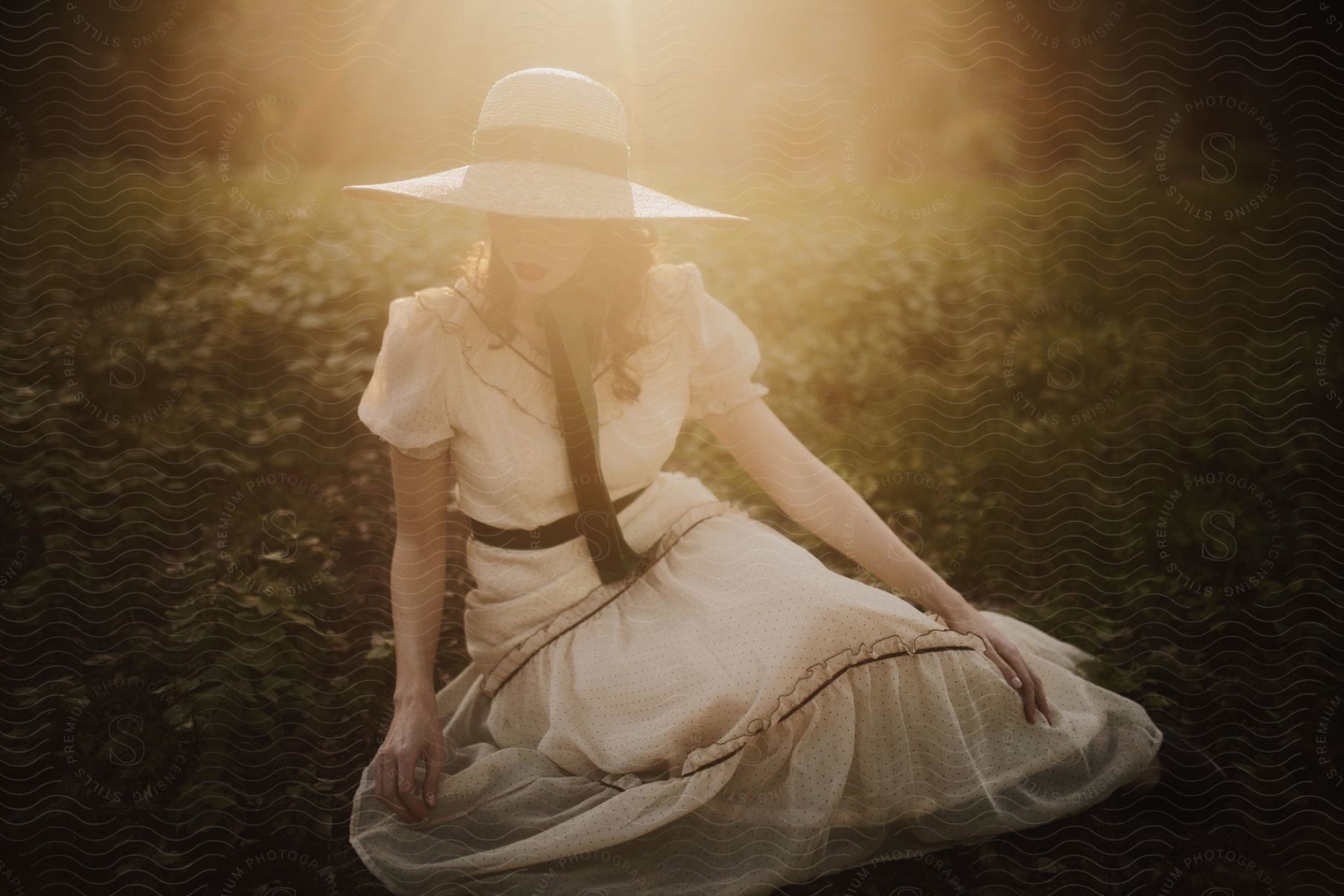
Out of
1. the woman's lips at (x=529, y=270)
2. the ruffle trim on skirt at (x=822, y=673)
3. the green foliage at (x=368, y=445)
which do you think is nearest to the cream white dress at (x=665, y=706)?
the ruffle trim on skirt at (x=822, y=673)

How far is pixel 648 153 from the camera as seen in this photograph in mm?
2980

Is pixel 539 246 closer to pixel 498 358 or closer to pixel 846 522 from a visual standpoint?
pixel 498 358

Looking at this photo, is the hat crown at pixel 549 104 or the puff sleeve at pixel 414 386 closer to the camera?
the hat crown at pixel 549 104

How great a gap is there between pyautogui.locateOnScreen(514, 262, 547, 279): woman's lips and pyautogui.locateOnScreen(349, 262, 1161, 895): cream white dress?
0.15 m

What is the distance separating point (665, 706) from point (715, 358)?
0.73 m

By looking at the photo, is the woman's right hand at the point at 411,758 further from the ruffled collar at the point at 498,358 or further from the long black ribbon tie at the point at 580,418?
the ruffled collar at the point at 498,358

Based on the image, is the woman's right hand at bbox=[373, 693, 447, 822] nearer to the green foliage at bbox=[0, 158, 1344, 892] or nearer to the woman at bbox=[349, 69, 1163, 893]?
the woman at bbox=[349, 69, 1163, 893]

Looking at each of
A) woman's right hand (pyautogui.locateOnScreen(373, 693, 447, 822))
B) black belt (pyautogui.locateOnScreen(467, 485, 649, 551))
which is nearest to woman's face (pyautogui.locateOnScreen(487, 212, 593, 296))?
black belt (pyautogui.locateOnScreen(467, 485, 649, 551))

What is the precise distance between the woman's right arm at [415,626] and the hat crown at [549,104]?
2.08 ft

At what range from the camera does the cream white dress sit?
1.55 meters

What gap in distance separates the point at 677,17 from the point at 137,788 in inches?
98.0

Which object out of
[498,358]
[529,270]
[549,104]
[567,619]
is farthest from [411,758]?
[549,104]

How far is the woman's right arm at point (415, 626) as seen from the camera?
5.17 ft

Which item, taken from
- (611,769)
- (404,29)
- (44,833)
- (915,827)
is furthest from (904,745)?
(404,29)
